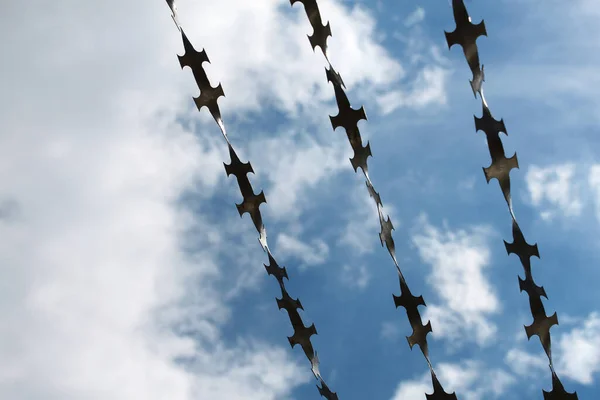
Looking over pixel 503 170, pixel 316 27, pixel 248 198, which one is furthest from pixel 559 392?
pixel 316 27

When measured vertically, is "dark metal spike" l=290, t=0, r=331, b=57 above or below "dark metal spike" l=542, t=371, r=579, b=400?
above

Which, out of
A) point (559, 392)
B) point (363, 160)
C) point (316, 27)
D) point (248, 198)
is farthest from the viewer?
point (248, 198)

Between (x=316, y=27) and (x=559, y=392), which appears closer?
(x=559, y=392)

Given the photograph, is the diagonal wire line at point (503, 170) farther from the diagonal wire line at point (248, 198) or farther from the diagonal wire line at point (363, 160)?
the diagonal wire line at point (248, 198)

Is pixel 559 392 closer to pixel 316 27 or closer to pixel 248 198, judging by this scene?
pixel 248 198

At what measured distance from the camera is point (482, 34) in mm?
5844

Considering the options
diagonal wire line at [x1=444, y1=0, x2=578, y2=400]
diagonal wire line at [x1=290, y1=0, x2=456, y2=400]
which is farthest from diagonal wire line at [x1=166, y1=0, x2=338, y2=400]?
diagonal wire line at [x1=444, y1=0, x2=578, y2=400]

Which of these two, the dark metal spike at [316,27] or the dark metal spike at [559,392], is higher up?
the dark metal spike at [316,27]

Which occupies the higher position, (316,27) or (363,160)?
(316,27)

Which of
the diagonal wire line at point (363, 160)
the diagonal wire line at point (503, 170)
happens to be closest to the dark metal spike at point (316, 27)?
the diagonal wire line at point (363, 160)

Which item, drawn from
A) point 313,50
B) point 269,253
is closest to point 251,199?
point 269,253

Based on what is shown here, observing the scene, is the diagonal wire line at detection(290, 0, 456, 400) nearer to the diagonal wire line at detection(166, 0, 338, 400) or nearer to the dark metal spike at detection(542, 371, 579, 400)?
the dark metal spike at detection(542, 371, 579, 400)

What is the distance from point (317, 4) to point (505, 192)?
2.49m

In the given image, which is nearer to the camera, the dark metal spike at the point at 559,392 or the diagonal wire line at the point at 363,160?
the dark metal spike at the point at 559,392
